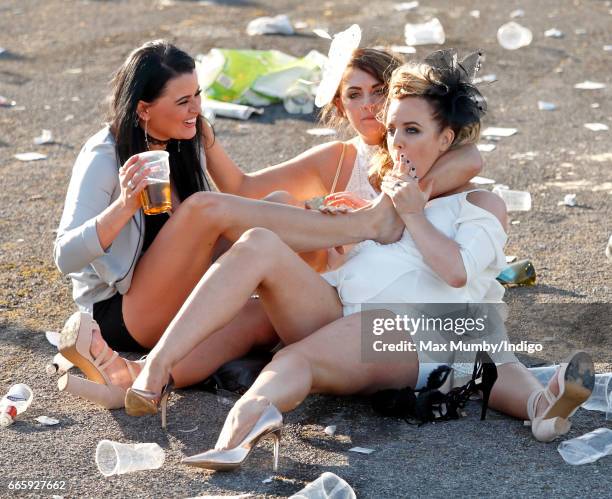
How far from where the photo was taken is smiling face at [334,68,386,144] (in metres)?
4.95

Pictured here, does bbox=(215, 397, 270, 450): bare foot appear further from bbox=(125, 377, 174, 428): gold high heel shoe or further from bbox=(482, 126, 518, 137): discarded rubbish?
bbox=(482, 126, 518, 137): discarded rubbish

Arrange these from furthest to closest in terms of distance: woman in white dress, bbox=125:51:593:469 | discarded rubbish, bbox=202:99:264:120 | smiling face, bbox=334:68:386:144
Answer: discarded rubbish, bbox=202:99:264:120, smiling face, bbox=334:68:386:144, woman in white dress, bbox=125:51:593:469

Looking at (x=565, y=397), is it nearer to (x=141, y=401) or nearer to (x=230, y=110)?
(x=141, y=401)

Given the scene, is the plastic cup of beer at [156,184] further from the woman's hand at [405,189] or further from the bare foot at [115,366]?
the woman's hand at [405,189]

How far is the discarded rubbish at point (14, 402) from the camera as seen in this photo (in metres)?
4.11

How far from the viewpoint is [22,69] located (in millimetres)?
9680

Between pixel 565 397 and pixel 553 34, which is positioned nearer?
pixel 565 397

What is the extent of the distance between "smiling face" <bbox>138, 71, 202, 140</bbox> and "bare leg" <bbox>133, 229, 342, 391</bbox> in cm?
88

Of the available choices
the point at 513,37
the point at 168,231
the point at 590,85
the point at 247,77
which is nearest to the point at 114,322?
the point at 168,231

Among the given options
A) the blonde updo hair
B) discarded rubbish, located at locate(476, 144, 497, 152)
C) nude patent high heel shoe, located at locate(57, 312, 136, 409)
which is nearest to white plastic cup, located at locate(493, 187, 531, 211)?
discarded rubbish, located at locate(476, 144, 497, 152)

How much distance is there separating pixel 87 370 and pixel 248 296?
2.37 feet

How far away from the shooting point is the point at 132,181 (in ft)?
13.8

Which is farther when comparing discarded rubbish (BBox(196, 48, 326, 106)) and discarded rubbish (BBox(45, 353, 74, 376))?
discarded rubbish (BBox(196, 48, 326, 106))

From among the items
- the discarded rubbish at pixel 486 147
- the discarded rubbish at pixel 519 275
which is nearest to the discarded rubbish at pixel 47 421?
the discarded rubbish at pixel 519 275
